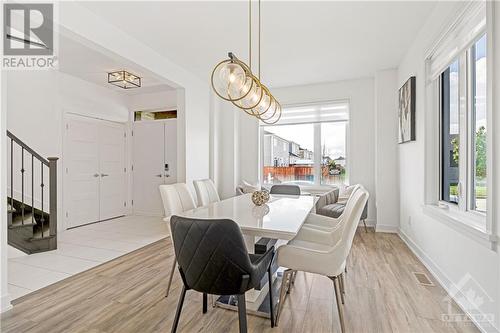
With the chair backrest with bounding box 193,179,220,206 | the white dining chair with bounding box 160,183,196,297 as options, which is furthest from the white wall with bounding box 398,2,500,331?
the chair backrest with bounding box 193,179,220,206

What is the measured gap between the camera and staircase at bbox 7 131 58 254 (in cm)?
328

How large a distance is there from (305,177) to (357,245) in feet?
6.50

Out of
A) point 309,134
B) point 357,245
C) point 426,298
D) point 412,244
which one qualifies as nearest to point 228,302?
point 426,298

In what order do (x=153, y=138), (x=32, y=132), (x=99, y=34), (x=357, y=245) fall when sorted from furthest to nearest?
(x=153, y=138)
(x=32, y=132)
(x=357, y=245)
(x=99, y=34)

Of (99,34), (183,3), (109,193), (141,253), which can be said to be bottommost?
(141,253)

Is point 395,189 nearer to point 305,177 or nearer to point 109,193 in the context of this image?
point 305,177

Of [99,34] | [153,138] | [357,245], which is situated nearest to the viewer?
[99,34]

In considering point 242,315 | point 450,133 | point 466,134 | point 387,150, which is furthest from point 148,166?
point 466,134

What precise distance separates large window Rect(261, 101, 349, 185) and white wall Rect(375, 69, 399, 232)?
74 cm

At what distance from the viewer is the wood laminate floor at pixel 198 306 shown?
5.92 feet

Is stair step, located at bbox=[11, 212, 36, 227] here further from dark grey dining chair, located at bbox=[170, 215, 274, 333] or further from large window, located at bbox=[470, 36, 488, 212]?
large window, located at bbox=[470, 36, 488, 212]

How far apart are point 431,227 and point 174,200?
2693 mm

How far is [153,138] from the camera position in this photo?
18.7 feet

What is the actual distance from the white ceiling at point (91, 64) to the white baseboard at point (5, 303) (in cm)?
255
